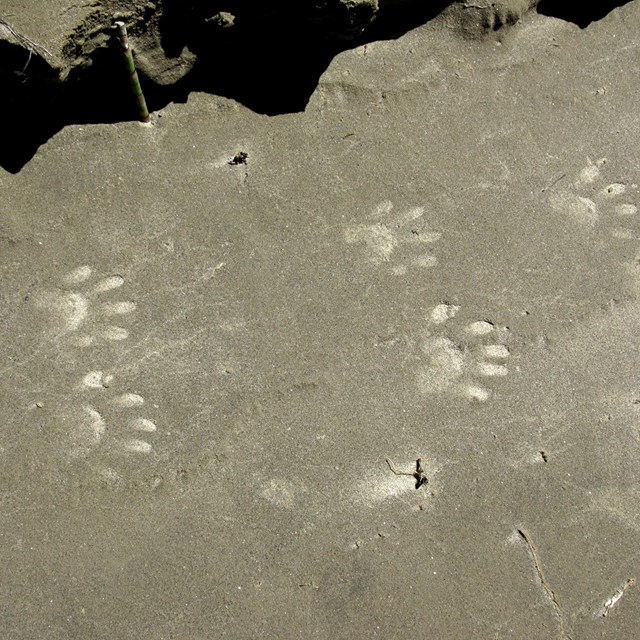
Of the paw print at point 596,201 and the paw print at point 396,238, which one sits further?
the paw print at point 596,201

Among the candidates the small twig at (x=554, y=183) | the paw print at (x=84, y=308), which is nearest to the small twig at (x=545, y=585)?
the small twig at (x=554, y=183)

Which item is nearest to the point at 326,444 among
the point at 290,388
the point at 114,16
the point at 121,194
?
the point at 290,388

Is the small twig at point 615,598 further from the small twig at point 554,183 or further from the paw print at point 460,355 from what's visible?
the small twig at point 554,183

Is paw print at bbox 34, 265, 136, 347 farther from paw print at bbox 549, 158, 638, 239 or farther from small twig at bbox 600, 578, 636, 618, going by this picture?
small twig at bbox 600, 578, 636, 618

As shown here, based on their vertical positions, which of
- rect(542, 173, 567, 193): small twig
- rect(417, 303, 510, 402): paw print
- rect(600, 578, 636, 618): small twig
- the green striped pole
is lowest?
rect(600, 578, 636, 618): small twig

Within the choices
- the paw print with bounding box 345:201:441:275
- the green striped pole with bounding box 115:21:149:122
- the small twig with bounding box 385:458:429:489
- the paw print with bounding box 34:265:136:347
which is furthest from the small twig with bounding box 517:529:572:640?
the green striped pole with bounding box 115:21:149:122

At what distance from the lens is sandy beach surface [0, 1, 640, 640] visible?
8.36ft

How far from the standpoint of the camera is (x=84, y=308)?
9.23 ft

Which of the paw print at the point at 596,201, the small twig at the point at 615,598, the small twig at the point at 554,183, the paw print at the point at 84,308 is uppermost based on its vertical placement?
the paw print at the point at 84,308

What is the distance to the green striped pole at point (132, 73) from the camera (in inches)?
110

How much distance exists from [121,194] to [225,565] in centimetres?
151

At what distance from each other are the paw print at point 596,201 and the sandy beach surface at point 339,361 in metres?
0.01

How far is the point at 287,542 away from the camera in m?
2.58

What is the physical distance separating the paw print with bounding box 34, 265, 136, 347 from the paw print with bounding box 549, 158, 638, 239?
189 centimetres
